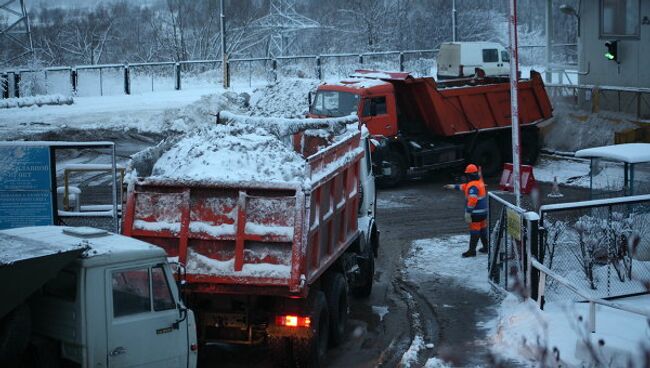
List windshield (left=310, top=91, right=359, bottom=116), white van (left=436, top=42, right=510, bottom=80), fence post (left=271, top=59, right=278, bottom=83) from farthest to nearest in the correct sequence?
white van (left=436, top=42, right=510, bottom=80) < fence post (left=271, top=59, right=278, bottom=83) < windshield (left=310, top=91, right=359, bottom=116)

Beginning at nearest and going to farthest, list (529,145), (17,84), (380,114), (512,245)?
(512,245) → (380,114) → (529,145) → (17,84)

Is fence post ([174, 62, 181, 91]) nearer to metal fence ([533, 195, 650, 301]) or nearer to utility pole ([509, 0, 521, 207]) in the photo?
utility pole ([509, 0, 521, 207])

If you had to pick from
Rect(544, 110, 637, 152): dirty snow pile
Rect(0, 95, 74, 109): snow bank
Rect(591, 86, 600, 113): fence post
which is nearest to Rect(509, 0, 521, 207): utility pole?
Rect(544, 110, 637, 152): dirty snow pile

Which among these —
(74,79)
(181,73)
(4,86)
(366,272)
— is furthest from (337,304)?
(181,73)

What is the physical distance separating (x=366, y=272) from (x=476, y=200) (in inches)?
112

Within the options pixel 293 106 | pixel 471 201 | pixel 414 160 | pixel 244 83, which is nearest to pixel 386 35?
pixel 244 83

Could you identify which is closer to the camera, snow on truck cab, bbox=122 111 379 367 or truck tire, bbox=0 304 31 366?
truck tire, bbox=0 304 31 366

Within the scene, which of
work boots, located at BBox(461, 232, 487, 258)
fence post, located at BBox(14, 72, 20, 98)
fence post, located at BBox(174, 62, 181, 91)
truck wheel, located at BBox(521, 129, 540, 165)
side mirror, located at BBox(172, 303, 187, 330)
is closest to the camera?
side mirror, located at BBox(172, 303, 187, 330)

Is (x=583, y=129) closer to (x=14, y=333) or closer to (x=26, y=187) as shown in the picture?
(x=26, y=187)

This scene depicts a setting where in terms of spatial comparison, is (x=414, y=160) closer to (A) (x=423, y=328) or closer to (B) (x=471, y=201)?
(B) (x=471, y=201)

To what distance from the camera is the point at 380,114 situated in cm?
2288

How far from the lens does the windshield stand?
2277cm

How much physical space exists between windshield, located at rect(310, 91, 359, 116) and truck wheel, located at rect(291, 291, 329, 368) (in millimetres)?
12550

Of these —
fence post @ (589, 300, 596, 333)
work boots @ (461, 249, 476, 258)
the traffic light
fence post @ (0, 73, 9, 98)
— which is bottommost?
work boots @ (461, 249, 476, 258)
